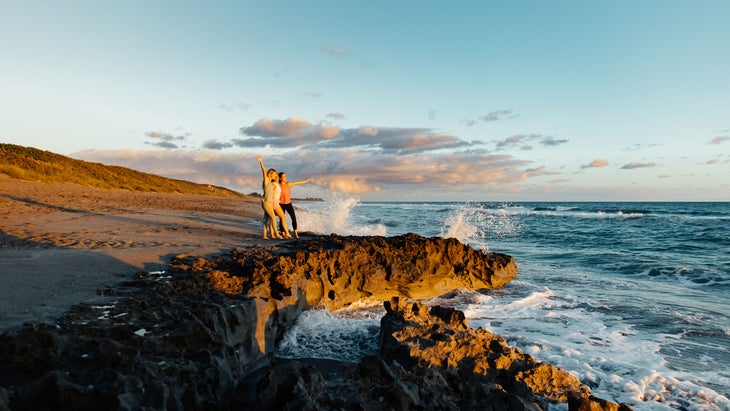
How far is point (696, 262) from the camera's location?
563 inches

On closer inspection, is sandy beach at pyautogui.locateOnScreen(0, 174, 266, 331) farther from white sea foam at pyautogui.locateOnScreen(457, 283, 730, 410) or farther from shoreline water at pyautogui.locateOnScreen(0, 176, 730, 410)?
white sea foam at pyautogui.locateOnScreen(457, 283, 730, 410)

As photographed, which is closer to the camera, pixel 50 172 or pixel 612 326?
pixel 612 326

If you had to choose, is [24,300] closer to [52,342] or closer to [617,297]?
[52,342]

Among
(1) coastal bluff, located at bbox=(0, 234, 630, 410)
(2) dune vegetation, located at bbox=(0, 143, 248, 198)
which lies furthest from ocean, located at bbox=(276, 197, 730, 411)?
(2) dune vegetation, located at bbox=(0, 143, 248, 198)

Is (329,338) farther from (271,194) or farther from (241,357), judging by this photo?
(271,194)

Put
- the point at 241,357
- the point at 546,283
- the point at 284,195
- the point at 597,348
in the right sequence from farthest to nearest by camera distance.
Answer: the point at 284,195 < the point at 546,283 < the point at 597,348 < the point at 241,357

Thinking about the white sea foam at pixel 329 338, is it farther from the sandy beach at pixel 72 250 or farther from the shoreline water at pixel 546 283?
the sandy beach at pixel 72 250

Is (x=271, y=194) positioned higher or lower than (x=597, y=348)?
higher

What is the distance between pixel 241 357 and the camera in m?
4.14

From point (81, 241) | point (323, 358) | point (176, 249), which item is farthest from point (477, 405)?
point (81, 241)

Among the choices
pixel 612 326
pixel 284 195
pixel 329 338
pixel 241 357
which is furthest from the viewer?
pixel 284 195

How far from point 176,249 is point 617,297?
30.8ft

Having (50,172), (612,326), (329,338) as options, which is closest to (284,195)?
(329,338)

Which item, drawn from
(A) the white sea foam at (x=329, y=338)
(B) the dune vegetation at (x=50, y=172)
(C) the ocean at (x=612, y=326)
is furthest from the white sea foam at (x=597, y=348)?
(B) the dune vegetation at (x=50, y=172)
